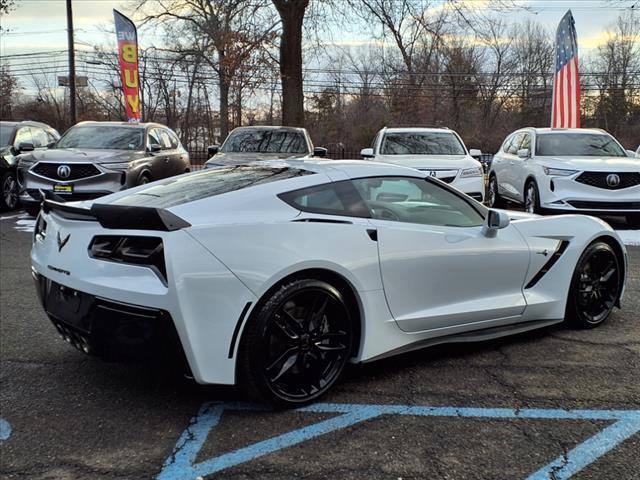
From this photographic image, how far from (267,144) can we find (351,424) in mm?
9088

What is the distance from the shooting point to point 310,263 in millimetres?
3094

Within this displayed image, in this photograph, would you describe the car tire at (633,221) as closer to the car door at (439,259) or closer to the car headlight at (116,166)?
the car door at (439,259)

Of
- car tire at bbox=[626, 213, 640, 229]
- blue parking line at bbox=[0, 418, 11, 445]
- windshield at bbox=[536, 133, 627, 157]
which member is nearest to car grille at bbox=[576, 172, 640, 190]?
car tire at bbox=[626, 213, 640, 229]

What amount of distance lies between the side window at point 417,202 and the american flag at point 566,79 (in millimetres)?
12997

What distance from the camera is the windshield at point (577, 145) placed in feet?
33.9

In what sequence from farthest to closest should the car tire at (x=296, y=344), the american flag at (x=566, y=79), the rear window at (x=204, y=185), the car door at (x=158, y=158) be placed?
the american flag at (x=566, y=79)
the car door at (x=158, y=158)
the rear window at (x=204, y=185)
the car tire at (x=296, y=344)

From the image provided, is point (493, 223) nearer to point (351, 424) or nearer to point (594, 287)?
point (594, 287)

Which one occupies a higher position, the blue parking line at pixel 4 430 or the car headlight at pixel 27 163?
the car headlight at pixel 27 163

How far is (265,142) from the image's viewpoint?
11.7 m

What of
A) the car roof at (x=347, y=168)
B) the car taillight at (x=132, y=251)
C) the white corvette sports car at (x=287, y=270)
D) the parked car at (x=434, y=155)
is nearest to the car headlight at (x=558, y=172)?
the parked car at (x=434, y=155)

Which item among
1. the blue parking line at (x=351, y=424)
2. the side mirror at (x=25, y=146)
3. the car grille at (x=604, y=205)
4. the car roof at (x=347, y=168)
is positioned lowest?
the blue parking line at (x=351, y=424)

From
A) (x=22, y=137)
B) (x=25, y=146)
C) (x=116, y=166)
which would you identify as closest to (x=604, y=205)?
(x=116, y=166)

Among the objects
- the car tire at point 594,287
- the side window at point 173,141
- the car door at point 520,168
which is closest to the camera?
the car tire at point 594,287

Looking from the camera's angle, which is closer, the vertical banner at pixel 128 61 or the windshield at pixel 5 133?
the windshield at pixel 5 133
